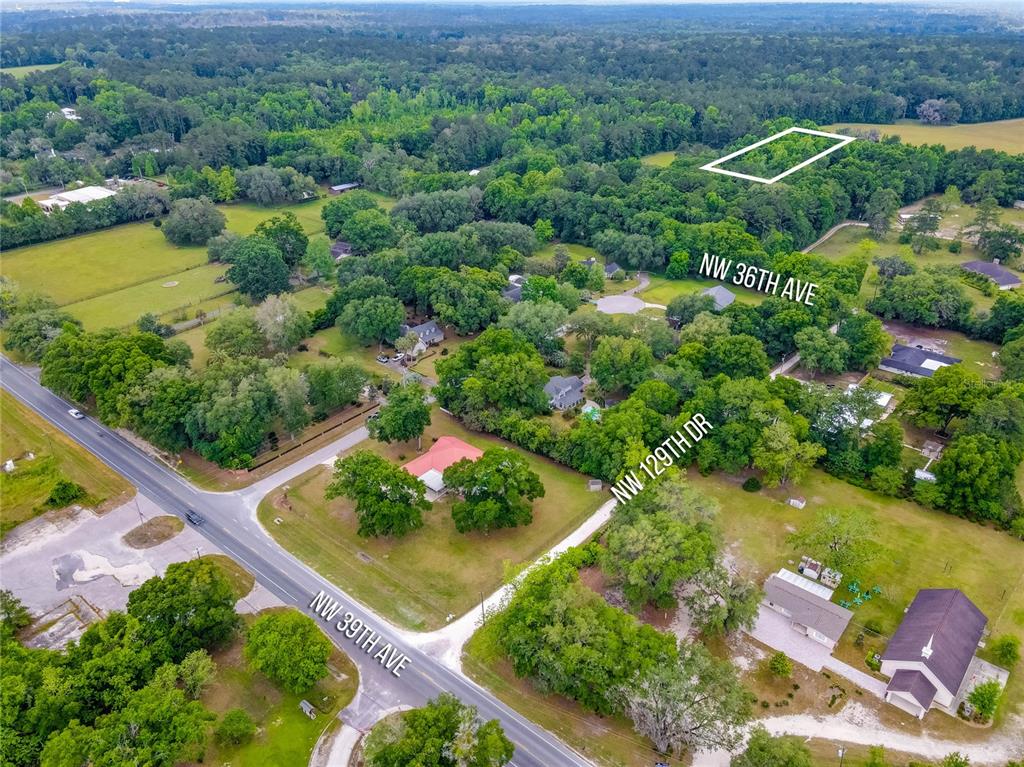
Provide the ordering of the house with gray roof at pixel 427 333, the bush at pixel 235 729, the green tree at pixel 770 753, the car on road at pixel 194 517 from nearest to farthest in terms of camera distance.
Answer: the green tree at pixel 770 753 → the bush at pixel 235 729 → the car on road at pixel 194 517 → the house with gray roof at pixel 427 333

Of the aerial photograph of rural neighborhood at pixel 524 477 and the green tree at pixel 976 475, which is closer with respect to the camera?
the aerial photograph of rural neighborhood at pixel 524 477

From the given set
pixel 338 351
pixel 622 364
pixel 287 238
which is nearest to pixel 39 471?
pixel 338 351

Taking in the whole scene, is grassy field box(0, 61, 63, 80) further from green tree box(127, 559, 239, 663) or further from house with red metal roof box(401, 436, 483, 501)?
green tree box(127, 559, 239, 663)

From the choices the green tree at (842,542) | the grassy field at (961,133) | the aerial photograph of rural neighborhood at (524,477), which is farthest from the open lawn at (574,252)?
the grassy field at (961,133)

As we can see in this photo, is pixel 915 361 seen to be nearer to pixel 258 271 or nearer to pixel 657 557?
pixel 657 557

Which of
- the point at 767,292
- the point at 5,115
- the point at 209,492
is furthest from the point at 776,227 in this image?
the point at 5,115

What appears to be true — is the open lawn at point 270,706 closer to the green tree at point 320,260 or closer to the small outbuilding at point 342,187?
the green tree at point 320,260

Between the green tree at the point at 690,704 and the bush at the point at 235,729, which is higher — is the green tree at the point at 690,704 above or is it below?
above
